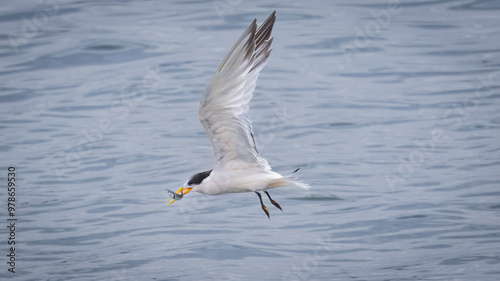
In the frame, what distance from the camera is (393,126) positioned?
16703 millimetres

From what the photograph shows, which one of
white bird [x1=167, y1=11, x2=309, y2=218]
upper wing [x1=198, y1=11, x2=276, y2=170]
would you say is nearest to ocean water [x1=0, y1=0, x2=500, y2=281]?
white bird [x1=167, y1=11, x2=309, y2=218]

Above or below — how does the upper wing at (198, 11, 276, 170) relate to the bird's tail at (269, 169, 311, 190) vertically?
above

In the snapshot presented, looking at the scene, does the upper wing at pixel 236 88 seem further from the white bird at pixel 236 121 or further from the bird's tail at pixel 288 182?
the bird's tail at pixel 288 182

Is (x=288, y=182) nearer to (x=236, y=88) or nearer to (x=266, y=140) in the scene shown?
(x=236, y=88)

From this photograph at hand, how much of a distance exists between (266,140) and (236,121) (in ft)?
23.9

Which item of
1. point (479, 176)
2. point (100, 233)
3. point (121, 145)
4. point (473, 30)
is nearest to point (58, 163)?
point (121, 145)

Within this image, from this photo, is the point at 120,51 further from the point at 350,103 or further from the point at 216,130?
the point at 216,130

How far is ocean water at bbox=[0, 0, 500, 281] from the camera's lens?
11625 mm

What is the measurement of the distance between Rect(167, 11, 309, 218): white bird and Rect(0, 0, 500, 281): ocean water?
2.39 m

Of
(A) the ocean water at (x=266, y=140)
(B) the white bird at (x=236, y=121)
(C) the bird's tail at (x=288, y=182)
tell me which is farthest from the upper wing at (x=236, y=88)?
(A) the ocean water at (x=266, y=140)

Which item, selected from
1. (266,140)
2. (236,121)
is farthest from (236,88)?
(266,140)

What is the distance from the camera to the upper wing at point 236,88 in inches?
332

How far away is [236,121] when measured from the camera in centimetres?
864

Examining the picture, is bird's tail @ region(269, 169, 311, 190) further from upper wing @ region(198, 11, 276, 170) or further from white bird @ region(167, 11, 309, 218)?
upper wing @ region(198, 11, 276, 170)
